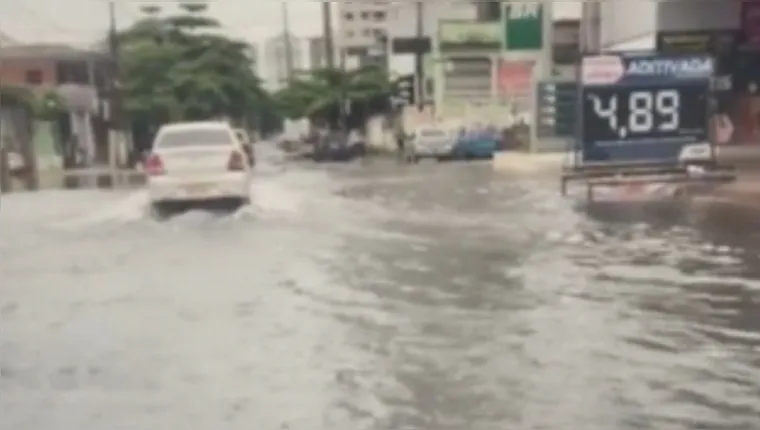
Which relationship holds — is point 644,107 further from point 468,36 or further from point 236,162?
point 468,36

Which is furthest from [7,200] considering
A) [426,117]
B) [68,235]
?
[426,117]

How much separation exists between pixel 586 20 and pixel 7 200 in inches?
1154

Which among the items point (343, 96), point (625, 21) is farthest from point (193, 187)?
point (343, 96)

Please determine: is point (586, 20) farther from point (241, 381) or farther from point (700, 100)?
point (241, 381)

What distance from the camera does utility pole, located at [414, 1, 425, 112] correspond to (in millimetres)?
76438

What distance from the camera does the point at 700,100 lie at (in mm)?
22516

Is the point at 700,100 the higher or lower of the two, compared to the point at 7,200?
higher

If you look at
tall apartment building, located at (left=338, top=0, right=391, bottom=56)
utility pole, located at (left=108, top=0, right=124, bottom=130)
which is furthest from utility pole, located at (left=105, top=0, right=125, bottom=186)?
tall apartment building, located at (left=338, top=0, right=391, bottom=56)

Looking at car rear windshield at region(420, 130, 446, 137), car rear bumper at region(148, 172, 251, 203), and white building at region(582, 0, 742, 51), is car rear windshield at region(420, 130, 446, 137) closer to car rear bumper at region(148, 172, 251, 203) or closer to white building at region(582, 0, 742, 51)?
white building at region(582, 0, 742, 51)

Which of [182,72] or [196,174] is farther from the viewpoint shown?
[182,72]

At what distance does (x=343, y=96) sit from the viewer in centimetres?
7825

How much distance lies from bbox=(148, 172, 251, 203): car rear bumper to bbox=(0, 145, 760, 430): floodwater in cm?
38

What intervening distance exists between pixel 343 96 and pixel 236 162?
56.9 m

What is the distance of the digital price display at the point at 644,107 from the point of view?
2233 centimetres
